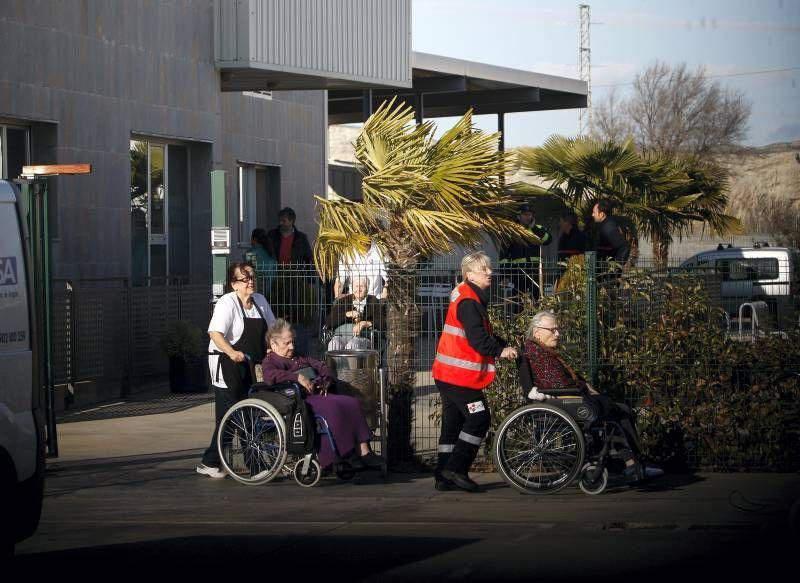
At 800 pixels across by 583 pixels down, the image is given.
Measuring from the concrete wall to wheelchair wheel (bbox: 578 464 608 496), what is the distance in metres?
8.69

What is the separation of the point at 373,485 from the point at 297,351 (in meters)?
1.46

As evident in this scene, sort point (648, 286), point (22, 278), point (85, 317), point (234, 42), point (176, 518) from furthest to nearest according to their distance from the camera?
point (234, 42) → point (85, 317) → point (648, 286) → point (176, 518) → point (22, 278)

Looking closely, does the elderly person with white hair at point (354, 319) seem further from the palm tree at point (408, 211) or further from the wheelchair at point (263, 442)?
the wheelchair at point (263, 442)

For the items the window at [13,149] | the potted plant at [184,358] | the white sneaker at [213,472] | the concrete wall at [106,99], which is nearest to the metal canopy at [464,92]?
the concrete wall at [106,99]

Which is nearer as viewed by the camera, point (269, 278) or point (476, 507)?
point (476, 507)

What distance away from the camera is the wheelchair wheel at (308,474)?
10.7m

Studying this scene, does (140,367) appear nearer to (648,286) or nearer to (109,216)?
(109,216)

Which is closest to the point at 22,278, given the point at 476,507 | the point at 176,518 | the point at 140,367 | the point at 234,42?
the point at 176,518

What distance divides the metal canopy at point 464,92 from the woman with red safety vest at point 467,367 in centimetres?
1577

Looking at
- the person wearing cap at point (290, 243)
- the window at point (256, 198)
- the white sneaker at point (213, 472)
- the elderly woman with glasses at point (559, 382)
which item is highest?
the window at point (256, 198)

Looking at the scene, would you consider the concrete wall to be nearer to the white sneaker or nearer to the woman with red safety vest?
the white sneaker

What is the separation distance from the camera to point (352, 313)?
12094mm

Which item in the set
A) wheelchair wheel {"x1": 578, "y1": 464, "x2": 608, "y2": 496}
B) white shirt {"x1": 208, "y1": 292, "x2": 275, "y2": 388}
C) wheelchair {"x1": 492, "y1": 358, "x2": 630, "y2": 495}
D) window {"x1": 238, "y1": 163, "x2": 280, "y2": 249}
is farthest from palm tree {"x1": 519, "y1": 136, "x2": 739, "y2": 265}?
wheelchair wheel {"x1": 578, "y1": 464, "x2": 608, "y2": 496}

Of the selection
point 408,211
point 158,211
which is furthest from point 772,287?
point 158,211
